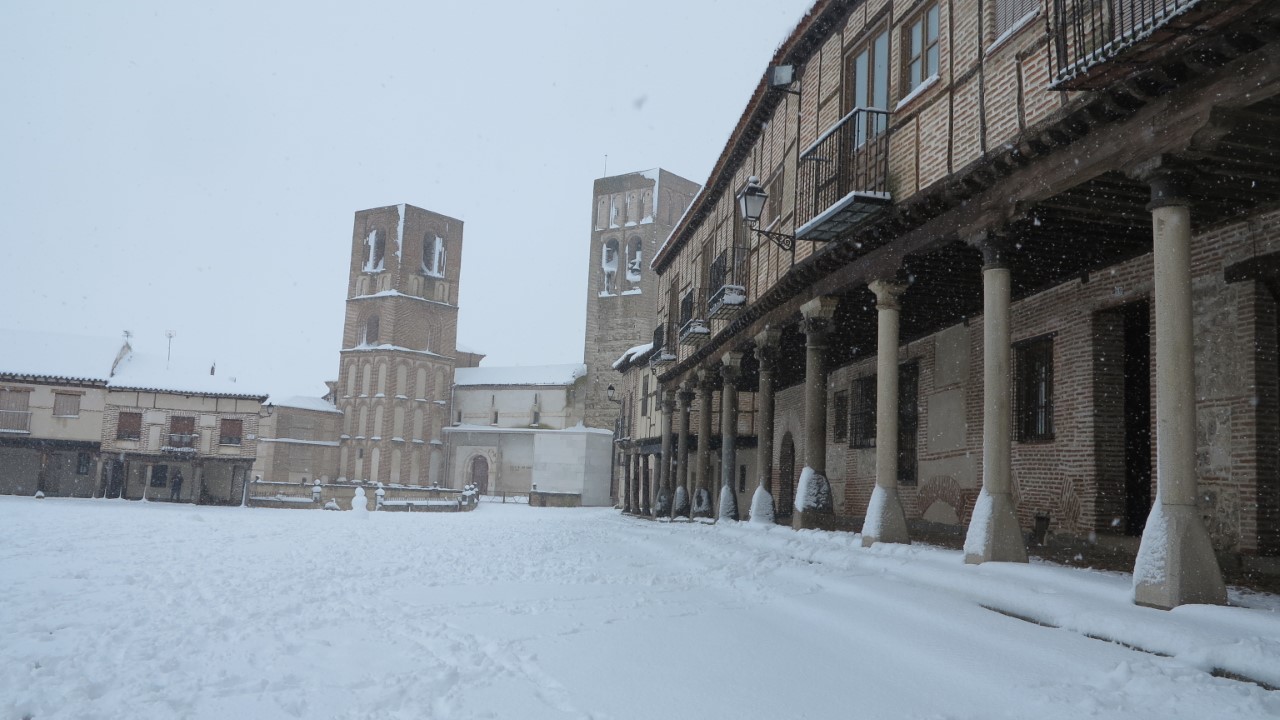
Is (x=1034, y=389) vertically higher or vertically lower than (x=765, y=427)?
higher

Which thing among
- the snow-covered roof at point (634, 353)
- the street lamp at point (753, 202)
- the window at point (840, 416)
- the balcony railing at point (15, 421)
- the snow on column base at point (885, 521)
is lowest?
the snow on column base at point (885, 521)

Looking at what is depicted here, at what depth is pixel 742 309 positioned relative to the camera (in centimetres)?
1556

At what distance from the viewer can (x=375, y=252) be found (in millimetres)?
58719

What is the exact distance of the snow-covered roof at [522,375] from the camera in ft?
201

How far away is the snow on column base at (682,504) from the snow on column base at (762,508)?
6.23 m

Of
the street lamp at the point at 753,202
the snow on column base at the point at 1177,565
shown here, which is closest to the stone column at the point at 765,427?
the street lamp at the point at 753,202

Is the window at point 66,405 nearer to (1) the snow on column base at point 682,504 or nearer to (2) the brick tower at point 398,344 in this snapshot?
(2) the brick tower at point 398,344

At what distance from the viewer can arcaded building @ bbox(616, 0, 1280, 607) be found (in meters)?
5.54

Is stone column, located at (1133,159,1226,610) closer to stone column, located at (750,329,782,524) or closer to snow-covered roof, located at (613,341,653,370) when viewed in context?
stone column, located at (750,329,782,524)

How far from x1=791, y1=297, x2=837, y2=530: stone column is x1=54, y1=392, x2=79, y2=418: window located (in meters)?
39.3

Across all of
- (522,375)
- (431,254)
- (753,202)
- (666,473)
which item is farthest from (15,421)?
(753,202)

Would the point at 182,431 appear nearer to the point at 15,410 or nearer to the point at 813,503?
the point at 15,410

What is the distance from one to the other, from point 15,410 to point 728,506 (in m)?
37.0

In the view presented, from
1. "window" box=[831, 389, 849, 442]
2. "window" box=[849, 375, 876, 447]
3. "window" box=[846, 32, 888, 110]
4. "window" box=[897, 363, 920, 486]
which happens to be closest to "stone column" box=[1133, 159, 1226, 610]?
"window" box=[846, 32, 888, 110]
